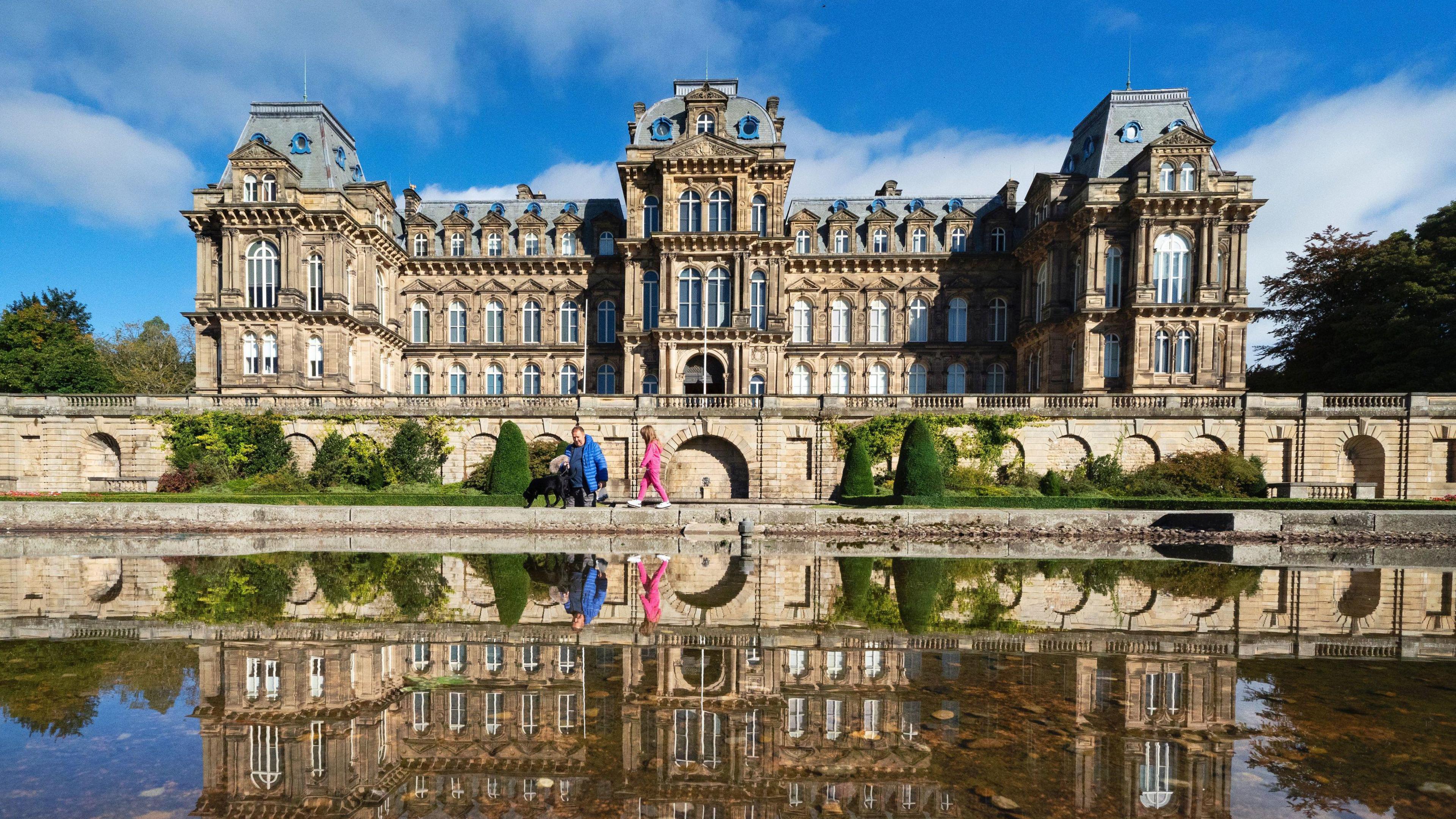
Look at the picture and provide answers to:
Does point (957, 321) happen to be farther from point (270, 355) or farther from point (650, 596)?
point (270, 355)

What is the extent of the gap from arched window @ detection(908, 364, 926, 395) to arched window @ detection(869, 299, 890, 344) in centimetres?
228

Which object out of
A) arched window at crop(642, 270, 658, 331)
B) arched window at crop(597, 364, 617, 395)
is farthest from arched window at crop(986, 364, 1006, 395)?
arched window at crop(597, 364, 617, 395)

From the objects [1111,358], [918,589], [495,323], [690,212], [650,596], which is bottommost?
[918,589]

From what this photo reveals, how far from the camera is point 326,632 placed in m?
7.62

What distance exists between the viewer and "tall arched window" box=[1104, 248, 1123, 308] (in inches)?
1307

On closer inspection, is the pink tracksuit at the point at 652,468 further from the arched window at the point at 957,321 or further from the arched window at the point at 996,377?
the arched window at the point at 996,377

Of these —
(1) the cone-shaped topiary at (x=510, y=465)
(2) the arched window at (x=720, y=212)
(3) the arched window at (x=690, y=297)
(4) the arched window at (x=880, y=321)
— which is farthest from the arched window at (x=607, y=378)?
(1) the cone-shaped topiary at (x=510, y=465)

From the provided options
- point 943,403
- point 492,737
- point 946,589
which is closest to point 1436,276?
point 943,403

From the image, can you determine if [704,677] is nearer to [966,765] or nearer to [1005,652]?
[966,765]

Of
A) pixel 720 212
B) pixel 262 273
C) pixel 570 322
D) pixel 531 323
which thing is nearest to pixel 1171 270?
pixel 720 212

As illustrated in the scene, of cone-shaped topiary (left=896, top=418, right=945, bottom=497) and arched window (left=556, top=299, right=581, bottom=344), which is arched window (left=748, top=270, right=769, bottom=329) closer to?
arched window (left=556, top=299, right=581, bottom=344)

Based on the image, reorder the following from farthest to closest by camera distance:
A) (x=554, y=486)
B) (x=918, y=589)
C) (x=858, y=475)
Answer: (x=858, y=475), (x=554, y=486), (x=918, y=589)

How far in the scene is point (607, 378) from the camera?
4097 cm

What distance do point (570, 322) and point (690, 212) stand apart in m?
10.9
